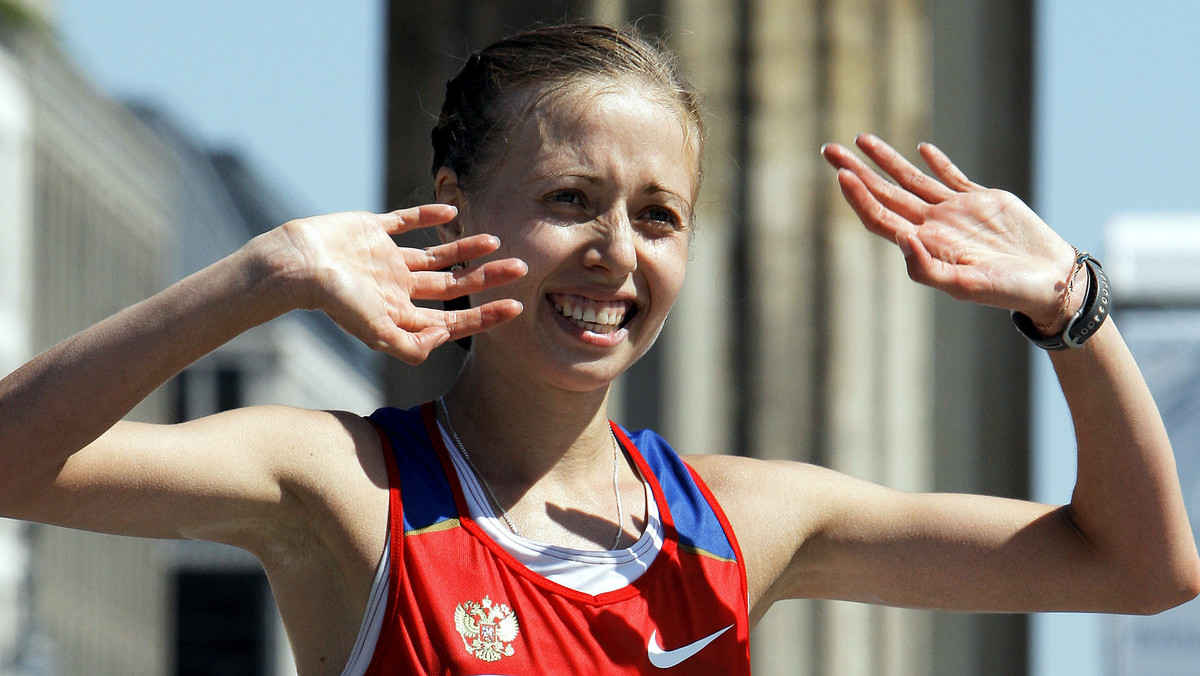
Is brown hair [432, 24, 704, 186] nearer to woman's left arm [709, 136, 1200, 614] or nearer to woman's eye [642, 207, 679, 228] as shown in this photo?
woman's eye [642, 207, 679, 228]

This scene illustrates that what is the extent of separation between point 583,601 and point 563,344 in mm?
429

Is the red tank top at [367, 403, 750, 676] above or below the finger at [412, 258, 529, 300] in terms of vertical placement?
below

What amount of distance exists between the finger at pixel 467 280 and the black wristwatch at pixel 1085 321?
3.14 ft

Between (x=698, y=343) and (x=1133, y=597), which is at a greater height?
(x=698, y=343)

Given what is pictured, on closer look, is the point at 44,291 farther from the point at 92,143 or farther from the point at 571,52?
the point at 571,52

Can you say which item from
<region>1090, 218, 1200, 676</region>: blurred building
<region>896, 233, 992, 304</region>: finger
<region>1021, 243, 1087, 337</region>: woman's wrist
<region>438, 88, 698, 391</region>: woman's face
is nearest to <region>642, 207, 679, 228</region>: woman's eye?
<region>438, 88, 698, 391</region>: woman's face

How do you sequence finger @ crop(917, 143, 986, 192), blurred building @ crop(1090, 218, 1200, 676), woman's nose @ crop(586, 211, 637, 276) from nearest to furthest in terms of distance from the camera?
woman's nose @ crop(586, 211, 637, 276)
finger @ crop(917, 143, 986, 192)
blurred building @ crop(1090, 218, 1200, 676)

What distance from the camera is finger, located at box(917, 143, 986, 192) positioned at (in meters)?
3.05

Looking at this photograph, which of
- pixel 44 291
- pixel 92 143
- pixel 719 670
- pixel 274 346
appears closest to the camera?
pixel 719 670

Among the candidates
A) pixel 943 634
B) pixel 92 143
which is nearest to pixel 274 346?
pixel 92 143

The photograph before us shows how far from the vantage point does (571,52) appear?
288 cm

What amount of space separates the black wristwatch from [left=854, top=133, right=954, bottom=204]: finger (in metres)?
0.25

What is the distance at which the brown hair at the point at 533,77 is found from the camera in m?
2.84

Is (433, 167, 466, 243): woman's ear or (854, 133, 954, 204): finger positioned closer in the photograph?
(433, 167, 466, 243): woman's ear
